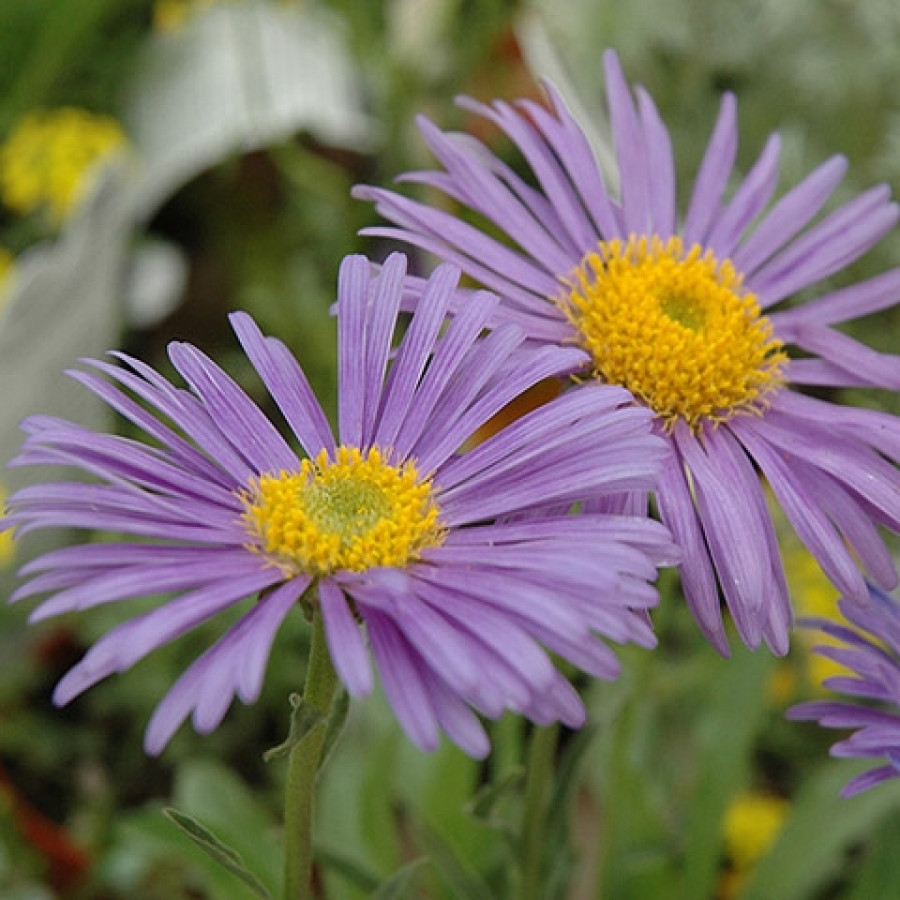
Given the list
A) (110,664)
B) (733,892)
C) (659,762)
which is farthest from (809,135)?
(110,664)

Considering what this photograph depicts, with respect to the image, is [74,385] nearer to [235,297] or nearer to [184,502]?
[235,297]

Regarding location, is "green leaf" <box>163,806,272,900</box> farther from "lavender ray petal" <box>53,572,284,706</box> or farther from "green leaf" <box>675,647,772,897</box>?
"green leaf" <box>675,647,772,897</box>

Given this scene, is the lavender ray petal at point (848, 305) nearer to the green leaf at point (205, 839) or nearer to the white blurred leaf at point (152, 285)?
the green leaf at point (205, 839)

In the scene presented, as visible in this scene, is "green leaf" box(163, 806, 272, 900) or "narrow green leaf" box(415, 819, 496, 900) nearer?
"green leaf" box(163, 806, 272, 900)

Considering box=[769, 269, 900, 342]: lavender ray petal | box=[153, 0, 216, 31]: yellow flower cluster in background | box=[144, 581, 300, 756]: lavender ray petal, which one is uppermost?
box=[153, 0, 216, 31]: yellow flower cluster in background

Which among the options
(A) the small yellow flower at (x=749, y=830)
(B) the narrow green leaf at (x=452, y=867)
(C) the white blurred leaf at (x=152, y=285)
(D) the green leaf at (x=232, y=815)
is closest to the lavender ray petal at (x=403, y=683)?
(B) the narrow green leaf at (x=452, y=867)

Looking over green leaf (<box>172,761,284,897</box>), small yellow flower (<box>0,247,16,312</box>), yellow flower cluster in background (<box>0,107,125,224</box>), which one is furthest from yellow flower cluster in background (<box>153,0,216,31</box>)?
green leaf (<box>172,761,284,897</box>)
